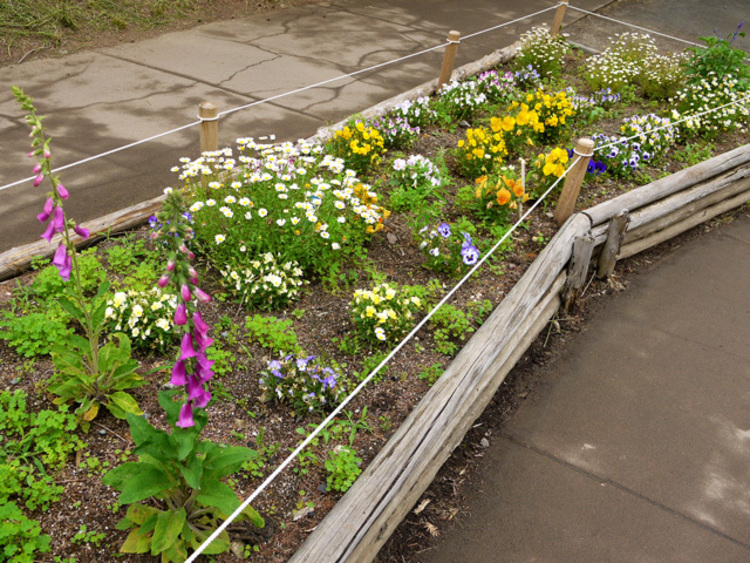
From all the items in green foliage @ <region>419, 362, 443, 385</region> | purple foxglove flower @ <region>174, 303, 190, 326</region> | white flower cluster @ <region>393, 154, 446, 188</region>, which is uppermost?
purple foxglove flower @ <region>174, 303, 190, 326</region>

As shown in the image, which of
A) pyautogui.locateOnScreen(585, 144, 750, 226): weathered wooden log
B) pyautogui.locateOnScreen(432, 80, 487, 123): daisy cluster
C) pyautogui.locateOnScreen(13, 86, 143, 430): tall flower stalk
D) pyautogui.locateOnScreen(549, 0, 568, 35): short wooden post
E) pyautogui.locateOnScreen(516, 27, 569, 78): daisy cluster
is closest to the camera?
pyautogui.locateOnScreen(13, 86, 143, 430): tall flower stalk

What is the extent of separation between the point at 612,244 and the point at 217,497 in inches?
140

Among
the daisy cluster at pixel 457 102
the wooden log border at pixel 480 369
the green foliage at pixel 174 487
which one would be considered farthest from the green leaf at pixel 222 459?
the daisy cluster at pixel 457 102

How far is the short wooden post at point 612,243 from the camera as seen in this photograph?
15.4 ft

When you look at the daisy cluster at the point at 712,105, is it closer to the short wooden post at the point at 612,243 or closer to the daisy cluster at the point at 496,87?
the daisy cluster at the point at 496,87

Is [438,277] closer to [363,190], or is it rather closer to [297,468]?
[363,190]

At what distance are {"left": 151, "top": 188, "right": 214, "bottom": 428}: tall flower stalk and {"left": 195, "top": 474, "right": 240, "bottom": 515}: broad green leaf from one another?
37 centimetres

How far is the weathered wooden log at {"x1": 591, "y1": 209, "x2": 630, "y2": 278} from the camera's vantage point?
15.4ft

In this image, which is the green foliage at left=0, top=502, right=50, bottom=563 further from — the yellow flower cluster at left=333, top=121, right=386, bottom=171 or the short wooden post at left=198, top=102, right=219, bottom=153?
the yellow flower cluster at left=333, top=121, right=386, bottom=171

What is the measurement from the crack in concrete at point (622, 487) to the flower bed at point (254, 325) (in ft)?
2.14

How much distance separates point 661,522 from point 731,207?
13.6 ft

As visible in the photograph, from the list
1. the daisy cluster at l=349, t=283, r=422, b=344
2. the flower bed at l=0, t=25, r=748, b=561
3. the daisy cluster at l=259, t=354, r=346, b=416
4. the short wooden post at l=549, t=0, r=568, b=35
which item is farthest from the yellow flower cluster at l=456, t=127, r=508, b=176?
the short wooden post at l=549, t=0, r=568, b=35

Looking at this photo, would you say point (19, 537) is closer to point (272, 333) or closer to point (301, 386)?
point (301, 386)

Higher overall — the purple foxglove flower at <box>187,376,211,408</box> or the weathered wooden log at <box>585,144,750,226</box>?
the purple foxglove flower at <box>187,376,211,408</box>
